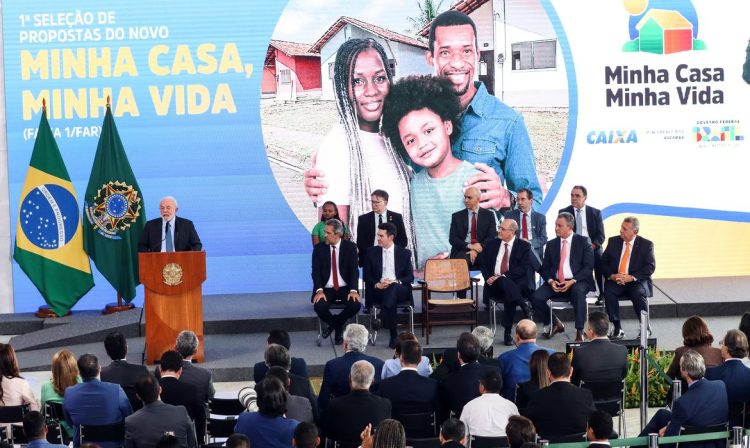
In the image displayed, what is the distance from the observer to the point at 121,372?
6.50 meters

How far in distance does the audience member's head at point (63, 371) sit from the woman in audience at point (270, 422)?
56.9 inches

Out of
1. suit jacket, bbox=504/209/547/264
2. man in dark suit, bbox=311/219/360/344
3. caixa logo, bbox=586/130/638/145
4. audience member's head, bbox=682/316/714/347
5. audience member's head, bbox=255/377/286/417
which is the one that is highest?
caixa logo, bbox=586/130/638/145

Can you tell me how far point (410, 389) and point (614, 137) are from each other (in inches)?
237

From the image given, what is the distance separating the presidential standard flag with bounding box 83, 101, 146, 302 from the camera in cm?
1030

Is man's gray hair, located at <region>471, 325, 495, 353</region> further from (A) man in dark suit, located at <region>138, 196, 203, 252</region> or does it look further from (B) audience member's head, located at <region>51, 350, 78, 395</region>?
(A) man in dark suit, located at <region>138, 196, 203, 252</region>

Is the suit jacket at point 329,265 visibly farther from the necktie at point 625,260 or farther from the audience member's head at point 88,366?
the audience member's head at point 88,366

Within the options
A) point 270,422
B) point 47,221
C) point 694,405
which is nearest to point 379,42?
point 47,221

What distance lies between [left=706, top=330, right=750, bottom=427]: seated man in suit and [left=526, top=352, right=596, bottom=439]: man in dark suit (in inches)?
36.6

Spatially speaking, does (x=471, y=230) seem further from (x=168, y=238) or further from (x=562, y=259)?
(x=168, y=238)

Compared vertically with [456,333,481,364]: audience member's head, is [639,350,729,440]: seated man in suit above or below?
below

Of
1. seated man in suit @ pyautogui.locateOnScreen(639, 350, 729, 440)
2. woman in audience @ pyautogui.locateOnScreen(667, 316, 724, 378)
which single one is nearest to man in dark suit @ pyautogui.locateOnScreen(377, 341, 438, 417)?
seated man in suit @ pyautogui.locateOnScreen(639, 350, 729, 440)

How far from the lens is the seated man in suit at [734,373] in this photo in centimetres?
604

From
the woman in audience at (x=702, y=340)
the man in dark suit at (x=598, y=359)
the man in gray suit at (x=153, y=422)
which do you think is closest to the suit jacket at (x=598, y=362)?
the man in dark suit at (x=598, y=359)

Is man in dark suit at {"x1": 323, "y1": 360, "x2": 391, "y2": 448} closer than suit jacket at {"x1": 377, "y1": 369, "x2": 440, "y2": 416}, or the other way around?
man in dark suit at {"x1": 323, "y1": 360, "x2": 391, "y2": 448}
